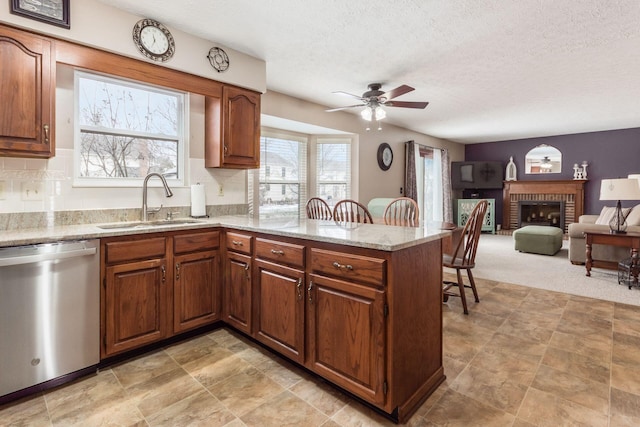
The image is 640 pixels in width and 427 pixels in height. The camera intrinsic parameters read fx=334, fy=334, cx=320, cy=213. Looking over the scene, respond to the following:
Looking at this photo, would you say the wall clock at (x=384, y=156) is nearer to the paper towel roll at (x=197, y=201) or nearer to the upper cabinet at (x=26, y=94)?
the paper towel roll at (x=197, y=201)

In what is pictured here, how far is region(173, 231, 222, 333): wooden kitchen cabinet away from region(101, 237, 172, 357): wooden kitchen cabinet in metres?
0.08

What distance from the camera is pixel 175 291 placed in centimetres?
246

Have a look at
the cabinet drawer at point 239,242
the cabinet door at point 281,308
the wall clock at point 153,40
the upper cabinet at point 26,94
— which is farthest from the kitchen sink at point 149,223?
the wall clock at point 153,40

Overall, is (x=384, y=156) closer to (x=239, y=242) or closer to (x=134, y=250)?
(x=239, y=242)

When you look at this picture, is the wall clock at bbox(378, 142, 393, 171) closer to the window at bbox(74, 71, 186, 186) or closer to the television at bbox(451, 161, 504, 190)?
the television at bbox(451, 161, 504, 190)

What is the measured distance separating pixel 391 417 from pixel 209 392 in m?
1.02

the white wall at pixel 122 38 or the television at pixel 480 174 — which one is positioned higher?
the white wall at pixel 122 38

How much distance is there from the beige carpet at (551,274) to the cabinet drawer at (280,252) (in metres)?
3.30

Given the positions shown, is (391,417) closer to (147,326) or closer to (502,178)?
(147,326)

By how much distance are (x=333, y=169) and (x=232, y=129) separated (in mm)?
2778

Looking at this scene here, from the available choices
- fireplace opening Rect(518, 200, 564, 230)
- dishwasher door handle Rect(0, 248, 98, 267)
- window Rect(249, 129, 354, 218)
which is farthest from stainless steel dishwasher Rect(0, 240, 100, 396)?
fireplace opening Rect(518, 200, 564, 230)

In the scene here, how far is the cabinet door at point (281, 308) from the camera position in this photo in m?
2.00

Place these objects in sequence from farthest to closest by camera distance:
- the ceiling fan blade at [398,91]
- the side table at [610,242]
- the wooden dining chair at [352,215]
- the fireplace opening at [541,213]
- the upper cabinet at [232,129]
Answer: the fireplace opening at [541,213] → the side table at [610,242] → the wooden dining chair at [352,215] → the ceiling fan blade at [398,91] → the upper cabinet at [232,129]

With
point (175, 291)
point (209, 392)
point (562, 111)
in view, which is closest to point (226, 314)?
point (175, 291)
